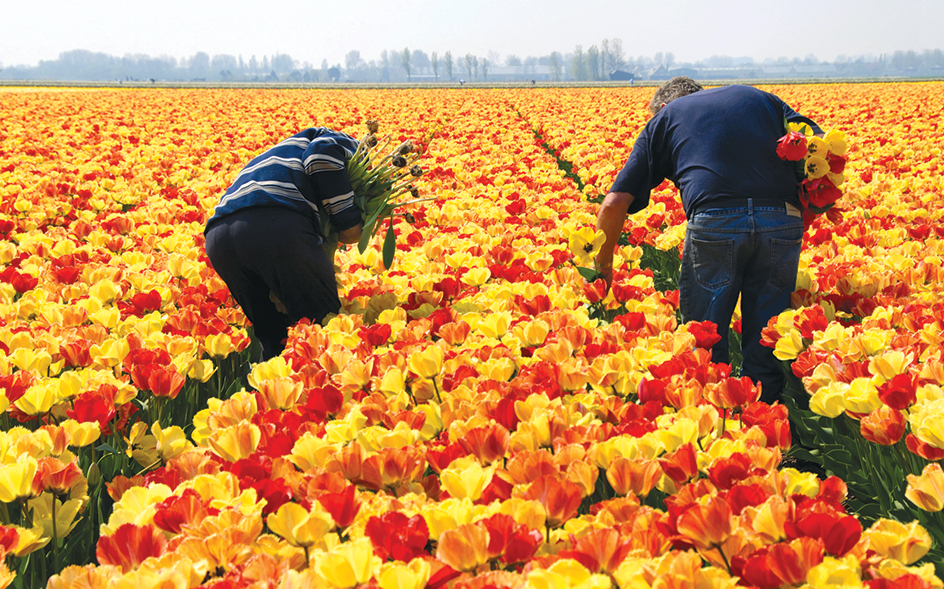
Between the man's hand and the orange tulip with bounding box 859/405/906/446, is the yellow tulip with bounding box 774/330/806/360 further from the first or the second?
the man's hand

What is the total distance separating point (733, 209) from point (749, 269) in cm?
33

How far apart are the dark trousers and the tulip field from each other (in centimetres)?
14

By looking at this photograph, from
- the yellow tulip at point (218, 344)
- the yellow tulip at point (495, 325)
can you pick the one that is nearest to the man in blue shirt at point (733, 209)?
the yellow tulip at point (495, 325)

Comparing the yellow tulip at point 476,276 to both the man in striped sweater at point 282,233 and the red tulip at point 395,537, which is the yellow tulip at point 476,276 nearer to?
the man in striped sweater at point 282,233

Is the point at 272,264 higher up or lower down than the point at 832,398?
higher up

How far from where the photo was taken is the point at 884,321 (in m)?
2.33

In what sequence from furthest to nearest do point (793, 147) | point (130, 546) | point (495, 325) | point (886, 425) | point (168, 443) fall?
point (793, 147), point (495, 325), point (168, 443), point (886, 425), point (130, 546)

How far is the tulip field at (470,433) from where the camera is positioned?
3.50 feet

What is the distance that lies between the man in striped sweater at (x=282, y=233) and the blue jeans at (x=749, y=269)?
185cm

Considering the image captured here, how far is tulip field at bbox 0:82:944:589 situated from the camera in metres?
1.07

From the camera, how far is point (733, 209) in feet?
10.3

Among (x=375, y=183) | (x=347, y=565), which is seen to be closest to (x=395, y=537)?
(x=347, y=565)

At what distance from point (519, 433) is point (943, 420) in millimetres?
900

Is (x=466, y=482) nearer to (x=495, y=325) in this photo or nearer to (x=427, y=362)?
(x=427, y=362)
